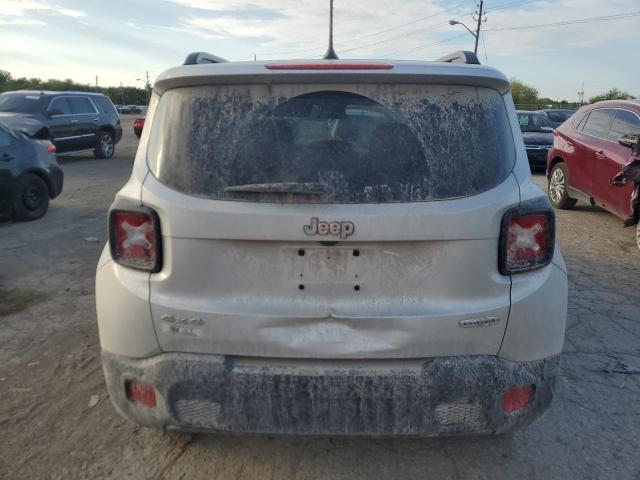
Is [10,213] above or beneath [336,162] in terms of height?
beneath

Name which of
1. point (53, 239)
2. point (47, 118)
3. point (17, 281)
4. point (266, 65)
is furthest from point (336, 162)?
point (47, 118)

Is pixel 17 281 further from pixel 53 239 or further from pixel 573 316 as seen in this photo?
pixel 573 316

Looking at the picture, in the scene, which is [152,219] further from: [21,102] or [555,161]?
[21,102]

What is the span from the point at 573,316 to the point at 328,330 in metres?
3.32

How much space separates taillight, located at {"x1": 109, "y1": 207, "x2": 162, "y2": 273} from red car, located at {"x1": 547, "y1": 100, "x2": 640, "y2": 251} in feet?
20.9

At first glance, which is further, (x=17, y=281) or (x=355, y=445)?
(x=17, y=281)

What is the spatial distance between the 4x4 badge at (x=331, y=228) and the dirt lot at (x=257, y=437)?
127cm

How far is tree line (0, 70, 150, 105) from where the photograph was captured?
→ 195 ft

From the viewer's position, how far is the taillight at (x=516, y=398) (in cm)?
239

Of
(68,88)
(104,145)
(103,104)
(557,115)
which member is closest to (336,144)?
(104,145)

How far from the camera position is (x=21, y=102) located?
49.9 feet

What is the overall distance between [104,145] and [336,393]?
681 inches

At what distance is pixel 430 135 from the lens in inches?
92.2

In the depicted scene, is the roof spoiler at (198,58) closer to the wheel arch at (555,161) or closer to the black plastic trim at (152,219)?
the black plastic trim at (152,219)
